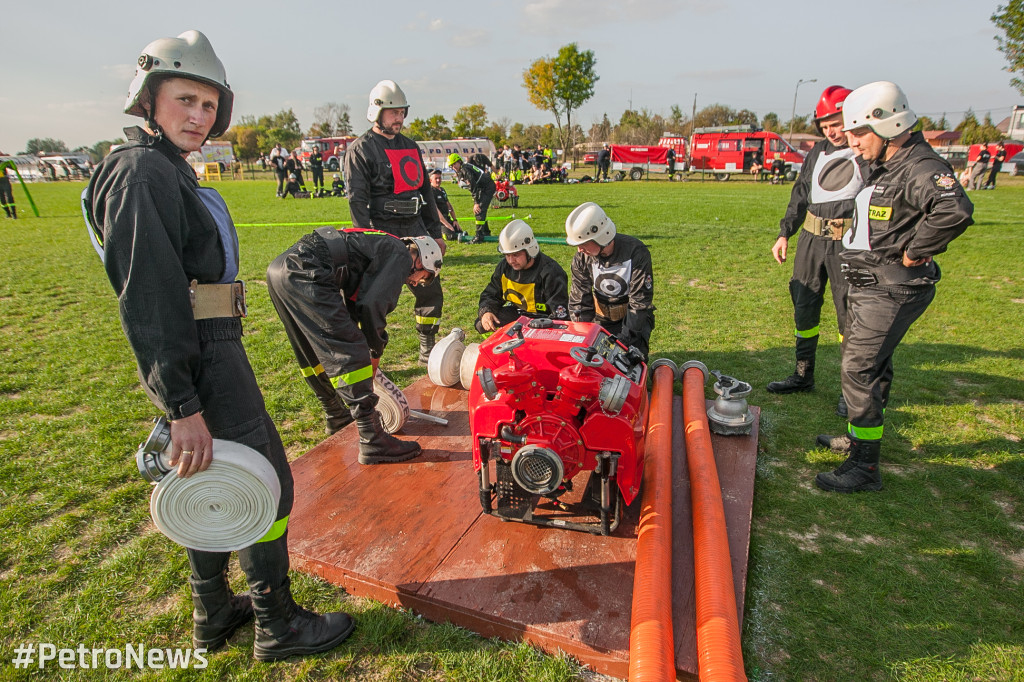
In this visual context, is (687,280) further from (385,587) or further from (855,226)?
(385,587)

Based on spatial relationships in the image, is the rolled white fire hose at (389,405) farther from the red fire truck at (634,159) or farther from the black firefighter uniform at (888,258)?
the red fire truck at (634,159)

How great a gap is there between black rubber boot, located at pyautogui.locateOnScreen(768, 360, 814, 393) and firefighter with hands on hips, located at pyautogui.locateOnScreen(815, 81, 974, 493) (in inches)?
54.4

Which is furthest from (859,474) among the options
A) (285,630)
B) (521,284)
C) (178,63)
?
(178,63)

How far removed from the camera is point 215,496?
2.02 metres

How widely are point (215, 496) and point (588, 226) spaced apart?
3185 mm

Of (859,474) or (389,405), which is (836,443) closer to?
(859,474)

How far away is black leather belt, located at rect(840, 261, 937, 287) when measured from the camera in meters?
3.28

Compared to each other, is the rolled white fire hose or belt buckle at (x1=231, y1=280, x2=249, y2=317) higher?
belt buckle at (x1=231, y1=280, x2=249, y2=317)

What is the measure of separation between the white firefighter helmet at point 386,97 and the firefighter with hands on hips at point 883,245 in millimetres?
→ 3741

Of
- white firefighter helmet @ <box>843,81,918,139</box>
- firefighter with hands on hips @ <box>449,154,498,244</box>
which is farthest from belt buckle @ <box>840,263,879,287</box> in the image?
firefighter with hands on hips @ <box>449,154,498,244</box>

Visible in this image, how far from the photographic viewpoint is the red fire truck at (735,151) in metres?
32.2

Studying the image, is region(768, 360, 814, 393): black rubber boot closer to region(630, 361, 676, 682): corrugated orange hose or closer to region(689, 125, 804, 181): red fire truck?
region(630, 361, 676, 682): corrugated orange hose

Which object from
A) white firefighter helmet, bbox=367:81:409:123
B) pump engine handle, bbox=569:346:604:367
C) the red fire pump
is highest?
white firefighter helmet, bbox=367:81:409:123

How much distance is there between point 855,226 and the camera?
11.7ft
